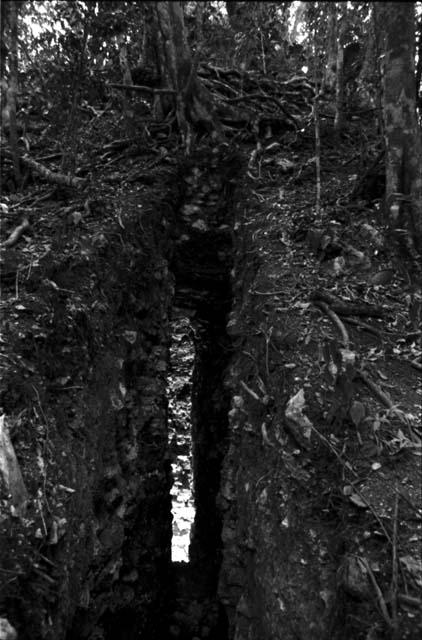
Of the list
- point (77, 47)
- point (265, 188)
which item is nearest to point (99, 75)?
point (77, 47)

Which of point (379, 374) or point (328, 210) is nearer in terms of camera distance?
point (379, 374)

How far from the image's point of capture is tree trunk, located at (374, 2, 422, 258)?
14.3 feet

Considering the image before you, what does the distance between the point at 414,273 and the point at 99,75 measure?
4.42 m

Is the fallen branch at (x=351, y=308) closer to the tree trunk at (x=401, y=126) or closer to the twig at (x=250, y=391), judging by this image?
the tree trunk at (x=401, y=126)

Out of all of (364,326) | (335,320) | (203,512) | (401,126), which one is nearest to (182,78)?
(401,126)

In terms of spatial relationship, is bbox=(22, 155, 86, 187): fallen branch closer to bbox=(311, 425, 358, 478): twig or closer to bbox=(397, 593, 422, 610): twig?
bbox=(311, 425, 358, 478): twig

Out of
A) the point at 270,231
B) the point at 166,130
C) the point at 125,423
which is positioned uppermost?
the point at 166,130

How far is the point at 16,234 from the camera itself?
5.28 m

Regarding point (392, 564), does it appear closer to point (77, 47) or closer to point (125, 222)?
point (125, 222)

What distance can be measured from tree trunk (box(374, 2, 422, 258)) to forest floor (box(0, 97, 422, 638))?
0.34m

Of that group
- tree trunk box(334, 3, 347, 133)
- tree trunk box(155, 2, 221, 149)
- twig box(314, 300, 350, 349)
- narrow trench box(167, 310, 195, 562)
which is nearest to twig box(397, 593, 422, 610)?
twig box(314, 300, 350, 349)

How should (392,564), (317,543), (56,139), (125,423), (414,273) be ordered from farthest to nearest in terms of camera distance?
1. (56,139)
2. (125,423)
3. (414,273)
4. (317,543)
5. (392,564)

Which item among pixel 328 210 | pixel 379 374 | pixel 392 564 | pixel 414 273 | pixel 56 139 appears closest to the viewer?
pixel 392 564

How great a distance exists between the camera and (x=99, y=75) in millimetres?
6102
